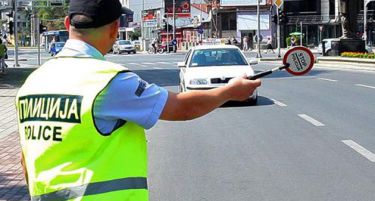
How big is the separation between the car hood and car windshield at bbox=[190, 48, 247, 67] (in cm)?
57

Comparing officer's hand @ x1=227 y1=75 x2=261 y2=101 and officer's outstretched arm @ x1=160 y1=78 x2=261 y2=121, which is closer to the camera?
officer's outstretched arm @ x1=160 y1=78 x2=261 y2=121

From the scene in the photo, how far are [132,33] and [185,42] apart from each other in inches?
1258

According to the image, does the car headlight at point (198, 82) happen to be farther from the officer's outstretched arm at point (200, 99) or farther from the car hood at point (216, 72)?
the officer's outstretched arm at point (200, 99)

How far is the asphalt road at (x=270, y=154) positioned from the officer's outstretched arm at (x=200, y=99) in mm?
4411

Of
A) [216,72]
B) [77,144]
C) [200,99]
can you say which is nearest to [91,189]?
[77,144]

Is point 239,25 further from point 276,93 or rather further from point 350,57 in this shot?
point 276,93

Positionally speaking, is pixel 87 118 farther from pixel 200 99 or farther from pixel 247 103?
pixel 247 103

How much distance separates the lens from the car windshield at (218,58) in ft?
58.7

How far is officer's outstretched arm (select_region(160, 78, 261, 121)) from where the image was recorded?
2.64m

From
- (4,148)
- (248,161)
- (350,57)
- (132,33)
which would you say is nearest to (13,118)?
(4,148)

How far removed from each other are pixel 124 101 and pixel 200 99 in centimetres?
36

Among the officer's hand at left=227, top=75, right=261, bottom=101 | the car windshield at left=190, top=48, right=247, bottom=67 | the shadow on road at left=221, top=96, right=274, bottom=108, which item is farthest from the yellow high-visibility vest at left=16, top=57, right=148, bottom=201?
the car windshield at left=190, top=48, right=247, bottom=67

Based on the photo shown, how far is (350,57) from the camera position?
3684 centimetres

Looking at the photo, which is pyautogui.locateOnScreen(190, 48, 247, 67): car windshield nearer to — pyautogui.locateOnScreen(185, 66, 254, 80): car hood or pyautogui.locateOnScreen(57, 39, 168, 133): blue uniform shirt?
pyautogui.locateOnScreen(185, 66, 254, 80): car hood
